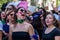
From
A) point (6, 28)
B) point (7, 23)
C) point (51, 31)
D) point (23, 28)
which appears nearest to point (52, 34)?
point (51, 31)

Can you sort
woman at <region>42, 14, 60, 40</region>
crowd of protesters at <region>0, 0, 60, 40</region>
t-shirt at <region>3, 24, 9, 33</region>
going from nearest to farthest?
woman at <region>42, 14, 60, 40</region>, crowd of protesters at <region>0, 0, 60, 40</region>, t-shirt at <region>3, 24, 9, 33</region>

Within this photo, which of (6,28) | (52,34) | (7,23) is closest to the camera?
(52,34)

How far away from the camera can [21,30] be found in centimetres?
727

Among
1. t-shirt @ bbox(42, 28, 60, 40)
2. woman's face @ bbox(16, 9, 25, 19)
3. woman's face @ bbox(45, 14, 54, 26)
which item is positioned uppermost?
woman's face @ bbox(16, 9, 25, 19)

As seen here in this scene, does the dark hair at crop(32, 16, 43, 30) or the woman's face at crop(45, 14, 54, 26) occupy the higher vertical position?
the woman's face at crop(45, 14, 54, 26)

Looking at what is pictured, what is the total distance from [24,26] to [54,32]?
0.83m

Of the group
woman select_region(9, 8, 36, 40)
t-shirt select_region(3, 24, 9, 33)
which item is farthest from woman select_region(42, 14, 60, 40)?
t-shirt select_region(3, 24, 9, 33)

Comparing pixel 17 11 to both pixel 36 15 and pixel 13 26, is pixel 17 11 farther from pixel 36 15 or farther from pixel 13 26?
pixel 36 15

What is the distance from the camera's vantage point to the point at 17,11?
7492 mm

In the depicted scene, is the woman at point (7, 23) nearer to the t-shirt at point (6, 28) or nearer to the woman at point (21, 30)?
the t-shirt at point (6, 28)

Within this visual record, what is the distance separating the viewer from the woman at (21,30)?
7191 millimetres

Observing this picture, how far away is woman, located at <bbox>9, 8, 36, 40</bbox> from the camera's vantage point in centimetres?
719

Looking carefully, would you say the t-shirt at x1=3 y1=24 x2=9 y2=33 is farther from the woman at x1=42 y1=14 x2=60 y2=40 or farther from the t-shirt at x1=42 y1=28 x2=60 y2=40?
the t-shirt at x1=42 y1=28 x2=60 y2=40

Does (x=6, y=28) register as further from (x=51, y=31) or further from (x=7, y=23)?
(x=51, y=31)
